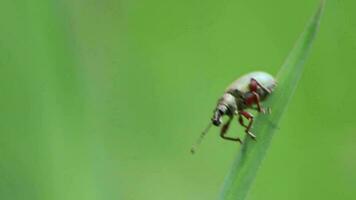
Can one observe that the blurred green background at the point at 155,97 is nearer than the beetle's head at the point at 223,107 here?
Yes

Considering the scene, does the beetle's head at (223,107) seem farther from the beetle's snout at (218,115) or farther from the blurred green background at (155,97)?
the blurred green background at (155,97)

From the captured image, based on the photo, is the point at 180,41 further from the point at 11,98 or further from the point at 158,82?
the point at 11,98

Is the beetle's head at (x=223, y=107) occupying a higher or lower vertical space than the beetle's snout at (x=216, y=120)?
higher

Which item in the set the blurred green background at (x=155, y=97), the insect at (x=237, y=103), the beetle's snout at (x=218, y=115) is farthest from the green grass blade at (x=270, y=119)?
the beetle's snout at (x=218, y=115)

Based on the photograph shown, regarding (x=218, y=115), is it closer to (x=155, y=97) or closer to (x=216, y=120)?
(x=216, y=120)

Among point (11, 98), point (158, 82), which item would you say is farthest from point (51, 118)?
point (158, 82)

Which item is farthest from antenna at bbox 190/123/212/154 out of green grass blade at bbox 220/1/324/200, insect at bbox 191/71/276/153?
green grass blade at bbox 220/1/324/200

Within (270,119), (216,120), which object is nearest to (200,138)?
(216,120)
